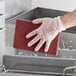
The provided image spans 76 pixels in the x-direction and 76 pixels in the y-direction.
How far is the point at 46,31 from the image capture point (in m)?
1.22

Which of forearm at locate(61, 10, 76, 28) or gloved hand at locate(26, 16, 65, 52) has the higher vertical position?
forearm at locate(61, 10, 76, 28)

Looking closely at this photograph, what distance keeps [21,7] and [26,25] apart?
1030mm

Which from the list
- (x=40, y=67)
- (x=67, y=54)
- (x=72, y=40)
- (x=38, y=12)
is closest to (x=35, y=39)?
(x=40, y=67)

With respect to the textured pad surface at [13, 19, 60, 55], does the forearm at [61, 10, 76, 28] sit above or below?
above

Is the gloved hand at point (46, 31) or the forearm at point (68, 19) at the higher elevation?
the forearm at point (68, 19)

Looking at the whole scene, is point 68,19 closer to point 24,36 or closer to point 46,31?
point 46,31

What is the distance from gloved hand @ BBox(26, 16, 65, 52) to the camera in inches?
46.4

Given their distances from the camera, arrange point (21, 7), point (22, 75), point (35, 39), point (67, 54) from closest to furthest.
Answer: point (35, 39)
point (22, 75)
point (67, 54)
point (21, 7)

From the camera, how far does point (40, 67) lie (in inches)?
53.0

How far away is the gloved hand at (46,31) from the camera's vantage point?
1180 mm

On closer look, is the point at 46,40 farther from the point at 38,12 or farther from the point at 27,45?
the point at 38,12

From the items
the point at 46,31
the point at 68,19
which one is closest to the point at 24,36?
the point at 46,31

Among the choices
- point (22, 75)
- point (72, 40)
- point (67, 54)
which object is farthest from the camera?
point (72, 40)

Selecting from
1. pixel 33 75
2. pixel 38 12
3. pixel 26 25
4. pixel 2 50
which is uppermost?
pixel 38 12
